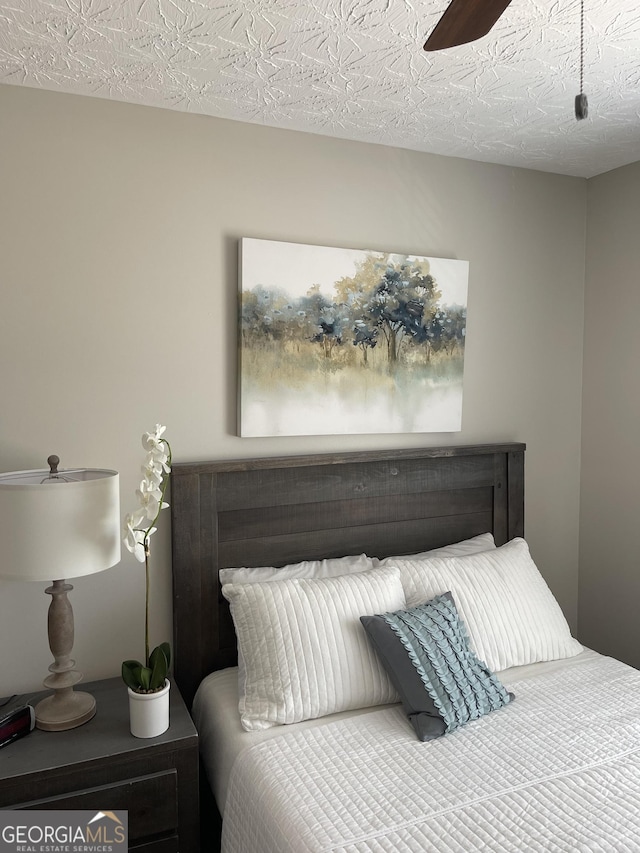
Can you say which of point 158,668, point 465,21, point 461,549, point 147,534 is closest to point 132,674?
point 158,668

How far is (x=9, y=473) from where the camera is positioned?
1.96 metres

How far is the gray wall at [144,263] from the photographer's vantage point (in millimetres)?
2088

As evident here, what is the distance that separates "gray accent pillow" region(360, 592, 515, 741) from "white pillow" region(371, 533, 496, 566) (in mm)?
456

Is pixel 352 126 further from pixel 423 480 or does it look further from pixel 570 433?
pixel 570 433

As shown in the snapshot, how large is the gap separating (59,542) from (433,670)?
115 centimetres

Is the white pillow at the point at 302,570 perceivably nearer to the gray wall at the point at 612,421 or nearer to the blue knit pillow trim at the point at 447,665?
the blue knit pillow trim at the point at 447,665

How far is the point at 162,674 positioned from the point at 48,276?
1.30 metres

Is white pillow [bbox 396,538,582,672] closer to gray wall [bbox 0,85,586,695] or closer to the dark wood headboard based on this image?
the dark wood headboard

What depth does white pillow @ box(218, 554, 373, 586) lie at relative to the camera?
7.60 ft

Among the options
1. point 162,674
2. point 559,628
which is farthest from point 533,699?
point 162,674

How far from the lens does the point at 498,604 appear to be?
232cm

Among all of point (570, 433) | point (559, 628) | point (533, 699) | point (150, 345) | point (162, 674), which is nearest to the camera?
point (162, 674)

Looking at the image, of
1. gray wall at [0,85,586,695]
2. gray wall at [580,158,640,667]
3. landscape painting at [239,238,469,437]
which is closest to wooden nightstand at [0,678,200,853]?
gray wall at [0,85,586,695]

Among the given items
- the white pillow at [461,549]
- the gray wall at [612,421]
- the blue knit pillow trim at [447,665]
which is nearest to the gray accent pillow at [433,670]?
the blue knit pillow trim at [447,665]
